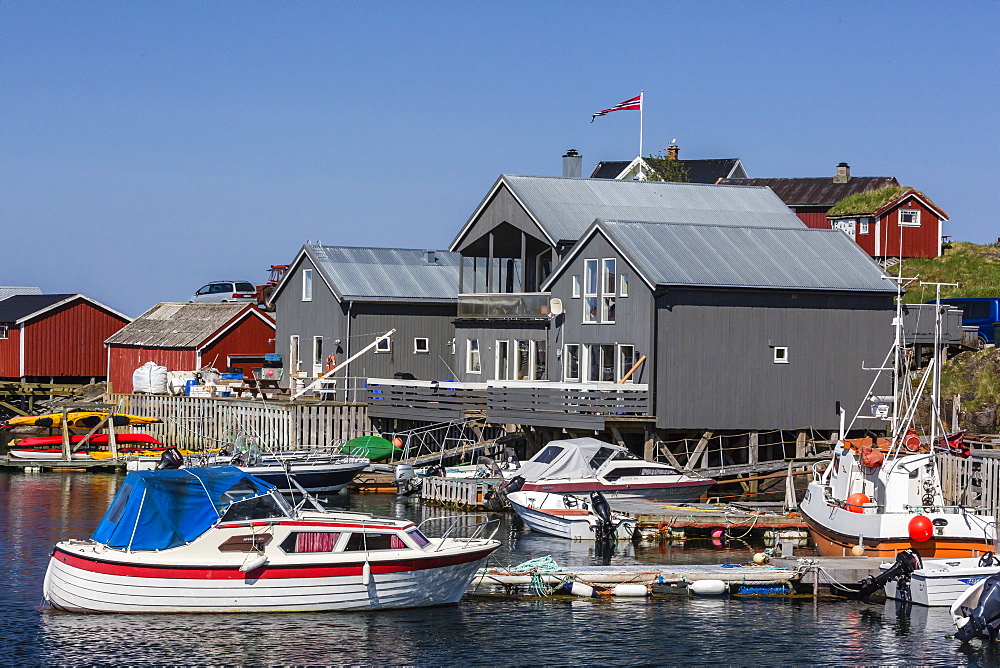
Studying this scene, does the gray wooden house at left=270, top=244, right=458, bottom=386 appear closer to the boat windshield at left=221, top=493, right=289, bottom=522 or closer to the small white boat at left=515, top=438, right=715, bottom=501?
the small white boat at left=515, top=438, right=715, bottom=501

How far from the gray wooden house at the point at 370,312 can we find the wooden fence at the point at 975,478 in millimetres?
27251

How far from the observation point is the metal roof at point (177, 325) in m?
67.8

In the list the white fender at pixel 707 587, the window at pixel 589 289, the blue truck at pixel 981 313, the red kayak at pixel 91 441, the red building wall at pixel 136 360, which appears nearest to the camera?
the white fender at pixel 707 587

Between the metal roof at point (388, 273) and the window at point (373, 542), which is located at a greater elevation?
the metal roof at point (388, 273)

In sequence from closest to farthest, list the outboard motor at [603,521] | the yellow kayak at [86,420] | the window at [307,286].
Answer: the outboard motor at [603,521], the yellow kayak at [86,420], the window at [307,286]

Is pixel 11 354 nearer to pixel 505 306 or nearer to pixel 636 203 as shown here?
pixel 505 306

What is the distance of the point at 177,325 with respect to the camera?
70375 mm

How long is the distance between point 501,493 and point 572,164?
22.0m

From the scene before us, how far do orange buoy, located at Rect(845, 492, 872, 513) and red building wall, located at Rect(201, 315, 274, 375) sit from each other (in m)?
41.1

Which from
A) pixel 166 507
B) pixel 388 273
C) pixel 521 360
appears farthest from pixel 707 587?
pixel 388 273

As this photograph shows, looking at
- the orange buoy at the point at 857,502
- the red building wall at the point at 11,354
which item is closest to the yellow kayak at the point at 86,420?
the red building wall at the point at 11,354

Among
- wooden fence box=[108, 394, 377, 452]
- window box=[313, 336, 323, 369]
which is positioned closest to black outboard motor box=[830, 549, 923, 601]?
wooden fence box=[108, 394, 377, 452]

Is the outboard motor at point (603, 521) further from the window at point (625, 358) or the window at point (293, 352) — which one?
the window at point (293, 352)

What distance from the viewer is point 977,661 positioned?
971 inches
